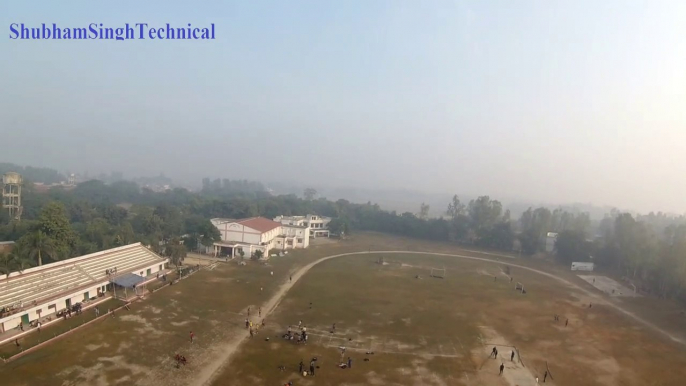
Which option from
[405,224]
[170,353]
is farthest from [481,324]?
[405,224]

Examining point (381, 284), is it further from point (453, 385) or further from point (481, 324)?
point (453, 385)

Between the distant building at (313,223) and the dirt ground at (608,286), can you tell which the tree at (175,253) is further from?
the dirt ground at (608,286)

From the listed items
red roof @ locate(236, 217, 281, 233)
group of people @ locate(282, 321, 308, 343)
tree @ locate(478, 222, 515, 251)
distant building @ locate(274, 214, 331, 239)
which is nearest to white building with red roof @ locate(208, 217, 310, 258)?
red roof @ locate(236, 217, 281, 233)

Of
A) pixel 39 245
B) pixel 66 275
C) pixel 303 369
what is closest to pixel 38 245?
pixel 39 245

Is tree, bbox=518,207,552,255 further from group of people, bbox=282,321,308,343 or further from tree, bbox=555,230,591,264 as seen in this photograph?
group of people, bbox=282,321,308,343

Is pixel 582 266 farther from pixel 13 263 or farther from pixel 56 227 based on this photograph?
pixel 13 263
